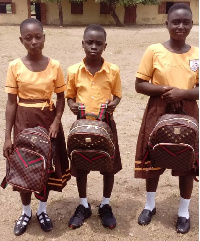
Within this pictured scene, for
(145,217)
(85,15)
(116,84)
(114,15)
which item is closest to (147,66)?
(116,84)

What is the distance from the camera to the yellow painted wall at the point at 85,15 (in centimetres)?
2227

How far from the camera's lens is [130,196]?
3748 mm

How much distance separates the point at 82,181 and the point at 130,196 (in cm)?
78

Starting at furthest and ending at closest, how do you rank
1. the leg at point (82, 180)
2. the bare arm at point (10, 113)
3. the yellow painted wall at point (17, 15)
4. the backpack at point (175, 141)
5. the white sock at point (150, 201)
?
the yellow painted wall at point (17, 15)
the white sock at point (150, 201)
the leg at point (82, 180)
the bare arm at point (10, 113)
the backpack at point (175, 141)

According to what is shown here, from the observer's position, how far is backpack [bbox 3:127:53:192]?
271cm

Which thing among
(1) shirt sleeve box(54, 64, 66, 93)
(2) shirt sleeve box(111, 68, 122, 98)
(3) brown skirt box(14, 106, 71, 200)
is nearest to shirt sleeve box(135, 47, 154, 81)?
(2) shirt sleeve box(111, 68, 122, 98)

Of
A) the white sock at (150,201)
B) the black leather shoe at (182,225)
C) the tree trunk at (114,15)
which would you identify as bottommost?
the black leather shoe at (182,225)

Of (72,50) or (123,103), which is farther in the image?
(72,50)

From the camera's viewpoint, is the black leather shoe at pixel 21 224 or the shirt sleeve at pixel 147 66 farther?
the black leather shoe at pixel 21 224

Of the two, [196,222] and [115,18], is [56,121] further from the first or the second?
[115,18]

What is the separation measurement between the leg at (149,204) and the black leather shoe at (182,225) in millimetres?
262

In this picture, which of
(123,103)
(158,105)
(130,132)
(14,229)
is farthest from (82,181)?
(123,103)

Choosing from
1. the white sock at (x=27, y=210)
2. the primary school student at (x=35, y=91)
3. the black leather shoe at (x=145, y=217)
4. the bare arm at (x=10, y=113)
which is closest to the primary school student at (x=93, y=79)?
the primary school student at (x=35, y=91)

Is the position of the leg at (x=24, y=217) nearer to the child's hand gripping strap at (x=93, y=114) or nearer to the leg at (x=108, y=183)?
the leg at (x=108, y=183)
